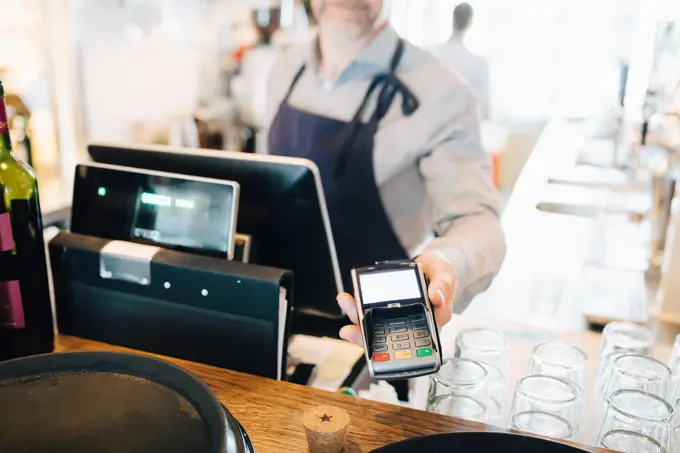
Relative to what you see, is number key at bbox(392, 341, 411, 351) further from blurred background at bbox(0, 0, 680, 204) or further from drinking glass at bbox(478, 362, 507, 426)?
blurred background at bbox(0, 0, 680, 204)

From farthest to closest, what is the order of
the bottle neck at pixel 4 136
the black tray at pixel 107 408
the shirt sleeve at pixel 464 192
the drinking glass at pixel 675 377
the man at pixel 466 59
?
the man at pixel 466 59
the shirt sleeve at pixel 464 192
the drinking glass at pixel 675 377
the bottle neck at pixel 4 136
the black tray at pixel 107 408

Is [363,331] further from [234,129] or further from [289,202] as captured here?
[234,129]

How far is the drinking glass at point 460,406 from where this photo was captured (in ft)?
2.53

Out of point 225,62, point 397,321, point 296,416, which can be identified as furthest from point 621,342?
point 225,62

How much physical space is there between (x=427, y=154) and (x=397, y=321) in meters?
0.69

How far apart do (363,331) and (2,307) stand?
476 millimetres

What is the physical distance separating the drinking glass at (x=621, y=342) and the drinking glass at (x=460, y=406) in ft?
0.92

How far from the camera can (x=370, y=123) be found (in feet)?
4.74

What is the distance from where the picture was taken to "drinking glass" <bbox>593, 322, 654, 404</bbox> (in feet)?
3.20

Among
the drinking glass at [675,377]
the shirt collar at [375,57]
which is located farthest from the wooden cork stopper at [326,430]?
A: the shirt collar at [375,57]

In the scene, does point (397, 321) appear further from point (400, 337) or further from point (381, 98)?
point (381, 98)

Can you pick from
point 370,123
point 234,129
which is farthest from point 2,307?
point 234,129

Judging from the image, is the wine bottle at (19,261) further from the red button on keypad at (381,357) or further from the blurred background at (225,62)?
the blurred background at (225,62)

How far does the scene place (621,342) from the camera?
1035mm
